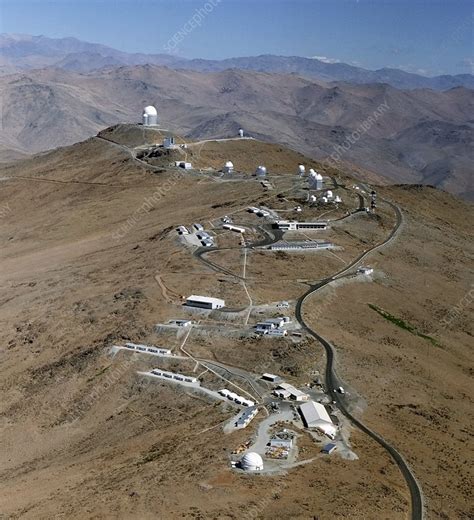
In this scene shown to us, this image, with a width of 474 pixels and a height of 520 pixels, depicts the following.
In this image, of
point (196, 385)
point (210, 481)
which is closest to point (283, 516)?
point (210, 481)

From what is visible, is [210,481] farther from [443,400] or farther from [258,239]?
[258,239]

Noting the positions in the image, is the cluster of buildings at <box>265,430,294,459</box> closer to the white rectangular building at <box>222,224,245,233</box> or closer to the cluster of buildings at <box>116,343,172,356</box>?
the cluster of buildings at <box>116,343,172,356</box>

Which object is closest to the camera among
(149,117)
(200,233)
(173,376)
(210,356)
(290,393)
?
(290,393)

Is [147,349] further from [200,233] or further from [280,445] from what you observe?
[200,233]

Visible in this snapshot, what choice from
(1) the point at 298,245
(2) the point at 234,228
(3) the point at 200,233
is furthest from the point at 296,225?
(3) the point at 200,233

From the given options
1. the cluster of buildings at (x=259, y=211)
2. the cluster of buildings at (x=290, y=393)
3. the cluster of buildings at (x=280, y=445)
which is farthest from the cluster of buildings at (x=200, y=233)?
the cluster of buildings at (x=280, y=445)

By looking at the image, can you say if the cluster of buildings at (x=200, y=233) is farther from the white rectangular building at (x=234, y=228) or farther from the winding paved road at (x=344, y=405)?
the winding paved road at (x=344, y=405)

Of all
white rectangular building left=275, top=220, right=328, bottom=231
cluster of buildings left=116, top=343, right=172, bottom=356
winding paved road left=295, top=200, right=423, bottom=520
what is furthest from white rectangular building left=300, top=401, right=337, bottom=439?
white rectangular building left=275, top=220, right=328, bottom=231
